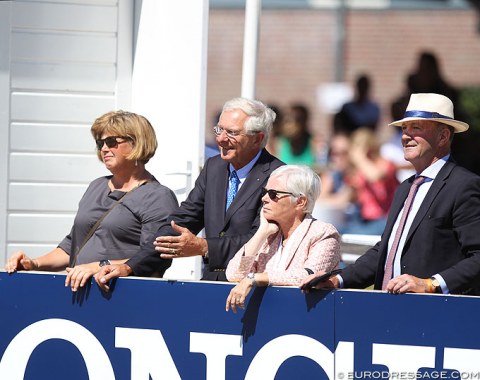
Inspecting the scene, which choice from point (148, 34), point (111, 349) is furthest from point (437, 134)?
point (148, 34)

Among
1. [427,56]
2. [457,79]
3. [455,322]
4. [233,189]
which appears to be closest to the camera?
[455,322]

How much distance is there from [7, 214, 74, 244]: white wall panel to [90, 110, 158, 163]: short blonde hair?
1766 millimetres

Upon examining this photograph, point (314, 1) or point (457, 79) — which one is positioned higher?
point (314, 1)

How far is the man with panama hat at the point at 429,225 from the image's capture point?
475cm

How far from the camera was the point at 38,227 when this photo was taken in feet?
24.2

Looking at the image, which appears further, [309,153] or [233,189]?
[309,153]

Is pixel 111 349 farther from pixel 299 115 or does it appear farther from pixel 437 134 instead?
pixel 299 115

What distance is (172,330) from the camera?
518 cm

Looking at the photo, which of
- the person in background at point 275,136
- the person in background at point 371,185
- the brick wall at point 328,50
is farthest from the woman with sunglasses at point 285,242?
the brick wall at point 328,50

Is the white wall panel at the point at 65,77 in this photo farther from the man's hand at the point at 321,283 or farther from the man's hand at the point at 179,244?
the man's hand at the point at 321,283

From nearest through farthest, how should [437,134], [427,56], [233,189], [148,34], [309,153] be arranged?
[437,134] → [233,189] → [148,34] → [427,56] → [309,153]

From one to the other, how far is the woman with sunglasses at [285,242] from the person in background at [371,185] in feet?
17.8

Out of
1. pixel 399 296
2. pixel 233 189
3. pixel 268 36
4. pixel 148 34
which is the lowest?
pixel 399 296

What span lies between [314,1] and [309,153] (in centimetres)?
1727
